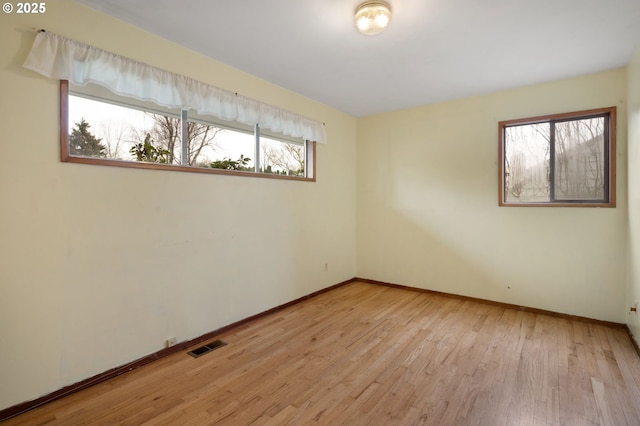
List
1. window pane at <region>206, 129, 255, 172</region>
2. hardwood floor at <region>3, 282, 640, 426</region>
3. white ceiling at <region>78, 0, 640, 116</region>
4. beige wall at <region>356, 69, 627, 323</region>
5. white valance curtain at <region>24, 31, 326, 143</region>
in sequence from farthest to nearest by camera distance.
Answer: beige wall at <region>356, 69, 627, 323</region>, window pane at <region>206, 129, 255, 172</region>, white ceiling at <region>78, 0, 640, 116</region>, white valance curtain at <region>24, 31, 326, 143</region>, hardwood floor at <region>3, 282, 640, 426</region>

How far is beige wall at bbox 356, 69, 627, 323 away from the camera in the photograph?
3.14 metres

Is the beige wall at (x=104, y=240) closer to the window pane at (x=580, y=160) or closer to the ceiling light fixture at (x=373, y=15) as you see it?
the ceiling light fixture at (x=373, y=15)

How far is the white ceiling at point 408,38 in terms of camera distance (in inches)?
82.4

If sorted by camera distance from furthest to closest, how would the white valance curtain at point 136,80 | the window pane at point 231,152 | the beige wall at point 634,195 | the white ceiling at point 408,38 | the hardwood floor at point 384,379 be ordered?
1. the window pane at point 231,152
2. the beige wall at point 634,195
3. the white ceiling at point 408,38
4. the white valance curtain at point 136,80
5. the hardwood floor at point 384,379

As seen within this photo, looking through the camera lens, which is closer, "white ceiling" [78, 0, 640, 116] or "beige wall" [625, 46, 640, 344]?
"white ceiling" [78, 0, 640, 116]

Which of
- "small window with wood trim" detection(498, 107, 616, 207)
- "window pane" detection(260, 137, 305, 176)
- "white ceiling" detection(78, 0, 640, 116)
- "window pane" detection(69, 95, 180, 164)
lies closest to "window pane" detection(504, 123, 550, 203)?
"small window with wood trim" detection(498, 107, 616, 207)

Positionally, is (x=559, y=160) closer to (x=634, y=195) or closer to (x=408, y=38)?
(x=634, y=195)

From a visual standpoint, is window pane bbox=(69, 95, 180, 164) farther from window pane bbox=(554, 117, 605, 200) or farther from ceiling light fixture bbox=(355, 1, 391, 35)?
window pane bbox=(554, 117, 605, 200)

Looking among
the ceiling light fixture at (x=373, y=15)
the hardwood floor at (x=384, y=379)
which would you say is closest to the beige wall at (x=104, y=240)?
the hardwood floor at (x=384, y=379)

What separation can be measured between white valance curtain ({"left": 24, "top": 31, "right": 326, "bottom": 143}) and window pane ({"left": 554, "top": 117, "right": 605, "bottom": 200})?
3.31m

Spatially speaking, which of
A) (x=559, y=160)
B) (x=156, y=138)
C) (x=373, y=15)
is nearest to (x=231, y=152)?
(x=156, y=138)

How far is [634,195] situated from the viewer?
2670 millimetres

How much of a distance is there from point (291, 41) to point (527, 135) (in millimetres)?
3021

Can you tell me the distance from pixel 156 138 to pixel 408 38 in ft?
7.59
